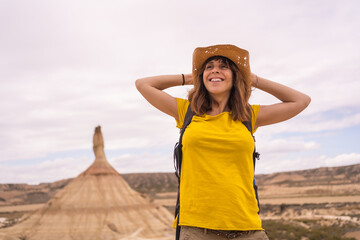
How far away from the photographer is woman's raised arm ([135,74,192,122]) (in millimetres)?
2539

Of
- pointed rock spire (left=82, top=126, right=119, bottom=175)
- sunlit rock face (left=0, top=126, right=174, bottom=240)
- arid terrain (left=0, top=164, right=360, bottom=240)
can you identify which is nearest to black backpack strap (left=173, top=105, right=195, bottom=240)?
sunlit rock face (left=0, top=126, right=174, bottom=240)

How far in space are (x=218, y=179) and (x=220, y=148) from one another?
16cm

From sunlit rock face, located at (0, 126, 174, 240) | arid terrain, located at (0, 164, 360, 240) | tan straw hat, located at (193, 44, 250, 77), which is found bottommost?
arid terrain, located at (0, 164, 360, 240)

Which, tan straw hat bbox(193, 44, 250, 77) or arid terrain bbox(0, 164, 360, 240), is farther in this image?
arid terrain bbox(0, 164, 360, 240)

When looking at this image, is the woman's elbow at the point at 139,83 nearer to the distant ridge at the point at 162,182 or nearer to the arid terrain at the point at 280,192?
the arid terrain at the point at 280,192

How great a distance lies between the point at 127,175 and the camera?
289 ft

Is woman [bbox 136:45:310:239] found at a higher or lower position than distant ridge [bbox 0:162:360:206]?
higher

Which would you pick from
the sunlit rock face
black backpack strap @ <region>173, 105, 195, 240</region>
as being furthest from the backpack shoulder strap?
the sunlit rock face

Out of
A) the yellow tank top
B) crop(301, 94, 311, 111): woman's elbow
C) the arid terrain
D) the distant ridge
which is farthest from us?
the distant ridge

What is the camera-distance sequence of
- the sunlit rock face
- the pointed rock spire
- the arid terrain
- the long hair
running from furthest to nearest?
1. the arid terrain
2. the pointed rock spire
3. the sunlit rock face
4. the long hair

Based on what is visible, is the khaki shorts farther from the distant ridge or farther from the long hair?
the distant ridge

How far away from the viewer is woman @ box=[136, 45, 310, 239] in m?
2.15

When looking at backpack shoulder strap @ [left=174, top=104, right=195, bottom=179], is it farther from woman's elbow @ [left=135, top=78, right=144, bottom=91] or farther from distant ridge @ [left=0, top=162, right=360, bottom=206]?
distant ridge @ [left=0, top=162, right=360, bottom=206]

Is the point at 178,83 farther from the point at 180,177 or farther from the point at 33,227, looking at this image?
the point at 33,227
